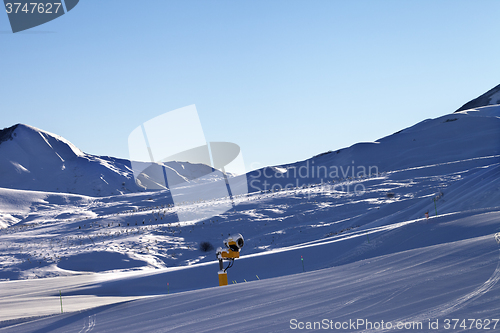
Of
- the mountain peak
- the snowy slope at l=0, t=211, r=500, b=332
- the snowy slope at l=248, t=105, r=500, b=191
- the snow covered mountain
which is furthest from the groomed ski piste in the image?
the mountain peak

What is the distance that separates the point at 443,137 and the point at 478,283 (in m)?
36.7

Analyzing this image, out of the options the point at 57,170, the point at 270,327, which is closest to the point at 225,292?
the point at 270,327

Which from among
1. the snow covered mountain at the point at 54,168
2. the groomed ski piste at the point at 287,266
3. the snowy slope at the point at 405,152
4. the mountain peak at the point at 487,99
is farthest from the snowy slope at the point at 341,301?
the mountain peak at the point at 487,99

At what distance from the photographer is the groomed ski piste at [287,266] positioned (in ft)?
11.9

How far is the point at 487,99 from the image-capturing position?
2504 inches

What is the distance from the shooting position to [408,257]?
5375mm

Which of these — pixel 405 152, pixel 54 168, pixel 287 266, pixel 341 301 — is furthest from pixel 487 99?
pixel 341 301

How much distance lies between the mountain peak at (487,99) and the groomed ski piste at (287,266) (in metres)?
43.0

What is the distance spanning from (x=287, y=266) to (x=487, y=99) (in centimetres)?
6560

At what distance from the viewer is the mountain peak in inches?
2417

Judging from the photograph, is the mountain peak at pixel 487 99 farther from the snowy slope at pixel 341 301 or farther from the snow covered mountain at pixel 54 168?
the snowy slope at pixel 341 301

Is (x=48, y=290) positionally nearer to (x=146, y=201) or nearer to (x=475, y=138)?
(x=146, y=201)

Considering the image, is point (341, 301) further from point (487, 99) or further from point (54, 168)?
point (487, 99)

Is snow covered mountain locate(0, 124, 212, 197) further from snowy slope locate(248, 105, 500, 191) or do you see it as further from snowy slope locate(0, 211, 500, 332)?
snowy slope locate(0, 211, 500, 332)
